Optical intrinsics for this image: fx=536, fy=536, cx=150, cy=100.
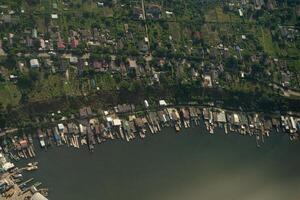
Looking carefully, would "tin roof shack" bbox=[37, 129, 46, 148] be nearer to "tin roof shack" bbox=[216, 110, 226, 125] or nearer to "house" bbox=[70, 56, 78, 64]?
"house" bbox=[70, 56, 78, 64]

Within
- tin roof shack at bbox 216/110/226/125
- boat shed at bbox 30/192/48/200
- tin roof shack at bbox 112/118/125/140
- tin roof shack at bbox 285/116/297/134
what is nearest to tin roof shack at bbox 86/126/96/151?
tin roof shack at bbox 112/118/125/140

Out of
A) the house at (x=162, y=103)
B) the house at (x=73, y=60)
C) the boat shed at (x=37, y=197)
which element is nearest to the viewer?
the boat shed at (x=37, y=197)

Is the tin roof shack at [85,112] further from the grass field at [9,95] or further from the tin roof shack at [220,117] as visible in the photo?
the tin roof shack at [220,117]

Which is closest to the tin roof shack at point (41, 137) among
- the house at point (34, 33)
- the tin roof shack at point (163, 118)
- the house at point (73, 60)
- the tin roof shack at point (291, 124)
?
the house at point (73, 60)

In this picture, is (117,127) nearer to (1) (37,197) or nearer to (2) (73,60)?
(2) (73,60)

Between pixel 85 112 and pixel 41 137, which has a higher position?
pixel 85 112

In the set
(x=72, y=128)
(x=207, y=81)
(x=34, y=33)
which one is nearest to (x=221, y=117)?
(x=207, y=81)

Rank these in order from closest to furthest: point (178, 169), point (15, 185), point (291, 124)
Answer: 1. point (15, 185)
2. point (178, 169)
3. point (291, 124)

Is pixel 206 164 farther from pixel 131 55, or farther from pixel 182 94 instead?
pixel 131 55

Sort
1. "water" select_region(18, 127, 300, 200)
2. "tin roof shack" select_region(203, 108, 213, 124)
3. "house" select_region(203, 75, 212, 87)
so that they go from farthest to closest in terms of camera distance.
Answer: "house" select_region(203, 75, 212, 87), "tin roof shack" select_region(203, 108, 213, 124), "water" select_region(18, 127, 300, 200)

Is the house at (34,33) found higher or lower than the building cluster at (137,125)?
higher
